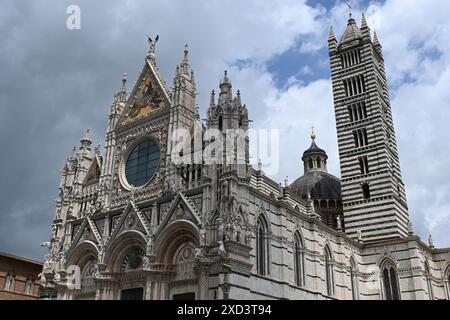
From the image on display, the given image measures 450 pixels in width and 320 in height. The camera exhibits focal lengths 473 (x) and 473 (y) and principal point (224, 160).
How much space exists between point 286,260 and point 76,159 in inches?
669

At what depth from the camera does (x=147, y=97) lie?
30.9 m

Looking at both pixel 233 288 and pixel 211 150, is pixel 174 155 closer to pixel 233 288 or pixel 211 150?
pixel 211 150

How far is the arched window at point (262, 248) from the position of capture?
23.4m

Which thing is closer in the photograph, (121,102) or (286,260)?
(286,260)

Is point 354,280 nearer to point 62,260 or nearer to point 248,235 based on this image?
point 248,235

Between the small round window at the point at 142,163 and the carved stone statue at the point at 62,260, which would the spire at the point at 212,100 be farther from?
the carved stone statue at the point at 62,260

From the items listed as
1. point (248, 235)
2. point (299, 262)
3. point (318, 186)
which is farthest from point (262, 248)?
point (318, 186)

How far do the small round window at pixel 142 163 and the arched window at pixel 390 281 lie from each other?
17441 mm

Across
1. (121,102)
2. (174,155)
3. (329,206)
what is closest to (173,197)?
(174,155)

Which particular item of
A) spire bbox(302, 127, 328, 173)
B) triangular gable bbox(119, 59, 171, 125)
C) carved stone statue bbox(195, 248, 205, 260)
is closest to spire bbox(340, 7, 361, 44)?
spire bbox(302, 127, 328, 173)

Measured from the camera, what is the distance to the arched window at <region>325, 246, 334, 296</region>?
28906 mm
